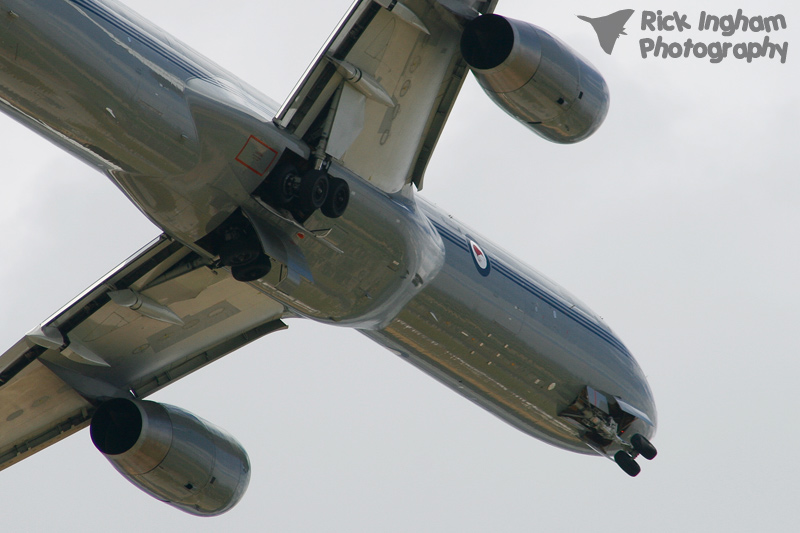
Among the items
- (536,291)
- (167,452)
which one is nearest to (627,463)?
(536,291)

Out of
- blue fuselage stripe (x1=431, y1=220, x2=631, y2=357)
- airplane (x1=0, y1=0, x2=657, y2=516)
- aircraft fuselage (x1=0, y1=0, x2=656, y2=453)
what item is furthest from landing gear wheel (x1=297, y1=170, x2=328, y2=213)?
blue fuselage stripe (x1=431, y1=220, x2=631, y2=357)

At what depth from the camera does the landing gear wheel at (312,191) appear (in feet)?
46.3

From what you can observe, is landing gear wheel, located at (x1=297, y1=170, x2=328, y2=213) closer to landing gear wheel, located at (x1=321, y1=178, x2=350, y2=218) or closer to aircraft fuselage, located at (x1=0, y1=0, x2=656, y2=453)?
landing gear wheel, located at (x1=321, y1=178, x2=350, y2=218)

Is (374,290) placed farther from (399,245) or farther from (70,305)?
(70,305)

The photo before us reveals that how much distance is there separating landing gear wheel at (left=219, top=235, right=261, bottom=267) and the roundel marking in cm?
448

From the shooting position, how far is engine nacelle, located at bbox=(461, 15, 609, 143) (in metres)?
14.1

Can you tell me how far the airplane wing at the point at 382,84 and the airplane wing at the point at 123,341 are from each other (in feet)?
9.96

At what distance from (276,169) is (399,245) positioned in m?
2.34

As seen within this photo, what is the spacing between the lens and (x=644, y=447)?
1908cm

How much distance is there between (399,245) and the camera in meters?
15.9

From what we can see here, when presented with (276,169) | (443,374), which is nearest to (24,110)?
(276,169)

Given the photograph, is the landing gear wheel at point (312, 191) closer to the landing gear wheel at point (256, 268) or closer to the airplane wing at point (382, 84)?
the airplane wing at point (382, 84)

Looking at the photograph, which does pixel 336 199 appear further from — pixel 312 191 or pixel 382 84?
pixel 382 84

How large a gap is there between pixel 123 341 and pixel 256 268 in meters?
4.69
